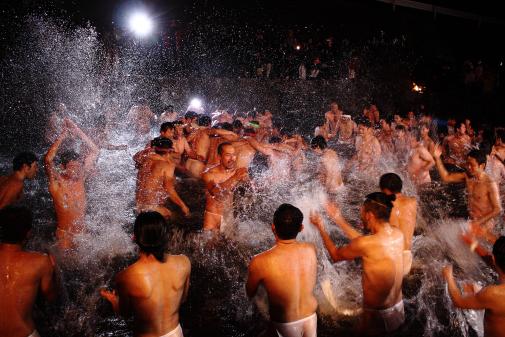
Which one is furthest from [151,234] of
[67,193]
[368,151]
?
[368,151]

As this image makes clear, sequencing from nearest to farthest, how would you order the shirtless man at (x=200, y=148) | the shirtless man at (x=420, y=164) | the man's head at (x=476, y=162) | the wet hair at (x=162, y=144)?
the man's head at (x=476, y=162)
the wet hair at (x=162, y=144)
the shirtless man at (x=420, y=164)
the shirtless man at (x=200, y=148)

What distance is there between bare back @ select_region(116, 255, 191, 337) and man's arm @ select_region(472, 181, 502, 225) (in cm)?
420

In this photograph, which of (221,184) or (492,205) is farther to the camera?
(221,184)

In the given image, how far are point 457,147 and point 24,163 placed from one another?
11575mm

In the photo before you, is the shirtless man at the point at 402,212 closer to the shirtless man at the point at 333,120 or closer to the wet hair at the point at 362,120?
the shirtless man at the point at 333,120

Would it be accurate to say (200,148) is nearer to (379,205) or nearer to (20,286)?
(379,205)

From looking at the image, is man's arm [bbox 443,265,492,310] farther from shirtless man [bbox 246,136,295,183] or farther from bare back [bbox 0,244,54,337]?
shirtless man [bbox 246,136,295,183]

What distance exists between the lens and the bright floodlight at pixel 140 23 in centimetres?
1460

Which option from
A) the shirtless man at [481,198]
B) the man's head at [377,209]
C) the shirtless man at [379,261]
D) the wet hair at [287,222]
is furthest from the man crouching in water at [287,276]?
the shirtless man at [481,198]

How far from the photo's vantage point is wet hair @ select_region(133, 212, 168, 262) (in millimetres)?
2426

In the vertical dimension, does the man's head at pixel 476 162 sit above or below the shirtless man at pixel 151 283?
above

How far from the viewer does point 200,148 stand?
26.5 feet

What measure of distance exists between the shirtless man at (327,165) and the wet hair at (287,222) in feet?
14.8

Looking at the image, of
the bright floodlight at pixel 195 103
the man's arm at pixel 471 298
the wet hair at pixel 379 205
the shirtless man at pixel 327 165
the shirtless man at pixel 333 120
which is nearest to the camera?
the man's arm at pixel 471 298
